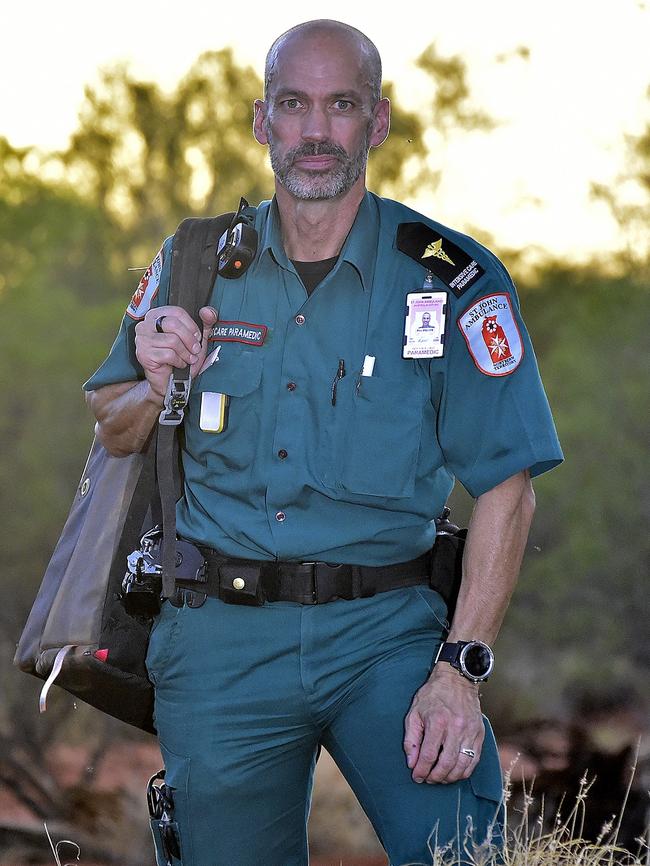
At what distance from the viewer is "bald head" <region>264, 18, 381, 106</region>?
2664 millimetres

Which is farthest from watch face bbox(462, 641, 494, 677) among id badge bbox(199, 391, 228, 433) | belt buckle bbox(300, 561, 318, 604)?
id badge bbox(199, 391, 228, 433)

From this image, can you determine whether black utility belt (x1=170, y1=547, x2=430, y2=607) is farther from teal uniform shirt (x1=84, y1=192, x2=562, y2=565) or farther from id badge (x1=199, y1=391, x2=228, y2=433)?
id badge (x1=199, y1=391, x2=228, y2=433)

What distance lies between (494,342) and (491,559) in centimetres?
43

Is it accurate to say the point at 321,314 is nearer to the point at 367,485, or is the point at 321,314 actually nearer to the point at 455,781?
the point at 367,485

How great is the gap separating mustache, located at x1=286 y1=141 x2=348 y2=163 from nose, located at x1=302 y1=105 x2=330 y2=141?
0.01 metres

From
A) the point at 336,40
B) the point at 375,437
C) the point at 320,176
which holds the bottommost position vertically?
the point at 375,437

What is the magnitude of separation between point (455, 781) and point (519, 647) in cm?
829

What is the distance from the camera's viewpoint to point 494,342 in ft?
8.28

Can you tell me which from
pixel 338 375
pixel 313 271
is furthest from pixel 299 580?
pixel 313 271

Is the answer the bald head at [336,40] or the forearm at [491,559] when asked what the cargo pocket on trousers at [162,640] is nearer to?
the forearm at [491,559]

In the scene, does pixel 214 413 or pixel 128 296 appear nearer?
pixel 214 413

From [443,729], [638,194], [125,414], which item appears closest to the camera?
[443,729]

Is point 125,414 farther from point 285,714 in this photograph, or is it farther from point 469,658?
point 469,658

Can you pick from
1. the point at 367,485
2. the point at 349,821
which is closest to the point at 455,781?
the point at 367,485
